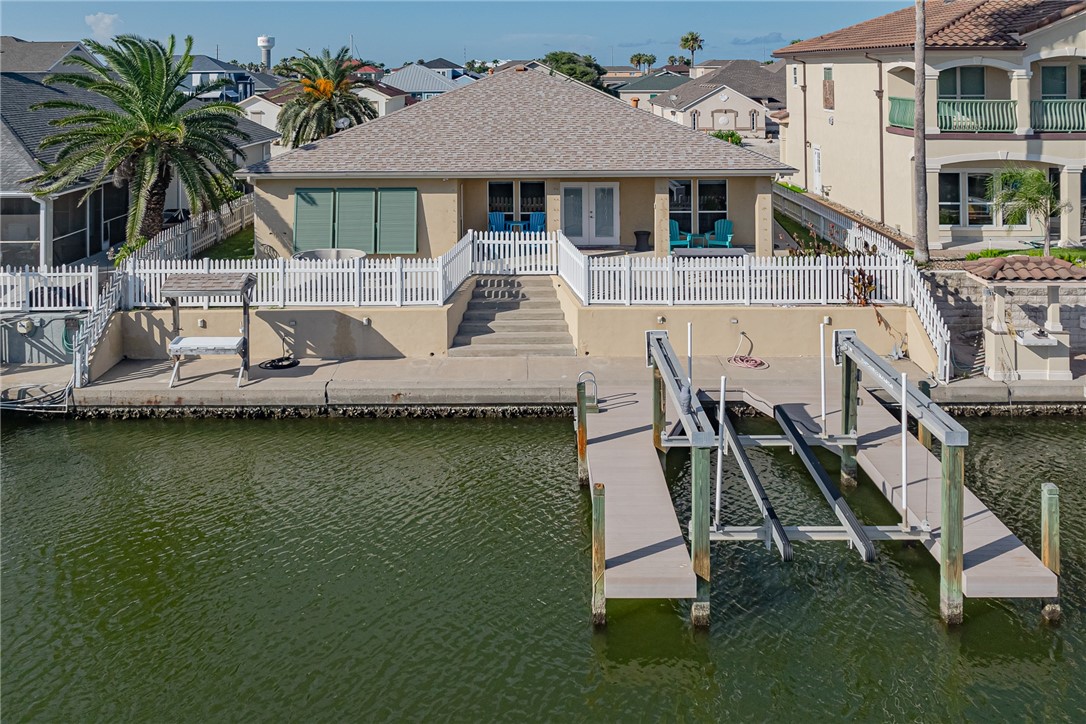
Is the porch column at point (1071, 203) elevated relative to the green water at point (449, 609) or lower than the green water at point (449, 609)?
elevated

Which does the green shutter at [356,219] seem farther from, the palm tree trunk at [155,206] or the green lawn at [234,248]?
the green lawn at [234,248]

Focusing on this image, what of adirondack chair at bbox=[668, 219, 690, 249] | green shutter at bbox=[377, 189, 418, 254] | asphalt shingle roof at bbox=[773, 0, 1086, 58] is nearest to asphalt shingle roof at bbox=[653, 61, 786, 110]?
asphalt shingle roof at bbox=[773, 0, 1086, 58]

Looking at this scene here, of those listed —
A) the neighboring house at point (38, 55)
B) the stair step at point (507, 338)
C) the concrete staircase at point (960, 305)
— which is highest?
the neighboring house at point (38, 55)

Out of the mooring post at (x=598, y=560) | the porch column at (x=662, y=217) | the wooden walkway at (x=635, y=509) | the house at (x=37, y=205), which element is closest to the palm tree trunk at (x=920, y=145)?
the porch column at (x=662, y=217)

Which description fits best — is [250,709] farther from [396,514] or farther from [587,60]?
[587,60]

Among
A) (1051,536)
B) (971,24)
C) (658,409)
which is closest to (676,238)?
(971,24)

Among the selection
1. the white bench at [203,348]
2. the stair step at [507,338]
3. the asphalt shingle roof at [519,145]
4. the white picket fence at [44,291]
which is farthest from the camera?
the asphalt shingle roof at [519,145]

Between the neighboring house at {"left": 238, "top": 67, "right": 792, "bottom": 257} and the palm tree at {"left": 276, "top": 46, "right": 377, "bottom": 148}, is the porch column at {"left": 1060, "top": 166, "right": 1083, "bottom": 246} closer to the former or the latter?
the neighboring house at {"left": 238, "top": 67, "right": 792, "bottom": 257}
